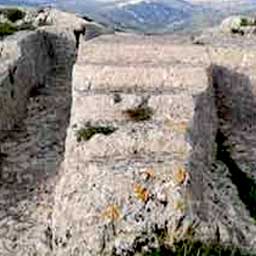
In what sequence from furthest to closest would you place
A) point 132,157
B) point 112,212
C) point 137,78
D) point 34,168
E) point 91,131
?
point 137,78
point 34,168
point 91,131
point 132,157
point 112,212

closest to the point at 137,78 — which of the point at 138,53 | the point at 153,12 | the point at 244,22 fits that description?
the point at 138,53

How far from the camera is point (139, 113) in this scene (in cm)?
1556

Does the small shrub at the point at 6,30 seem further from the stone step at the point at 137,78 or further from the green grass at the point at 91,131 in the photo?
the green grass at the point at 91,131

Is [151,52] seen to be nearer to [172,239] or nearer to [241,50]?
[241,50]

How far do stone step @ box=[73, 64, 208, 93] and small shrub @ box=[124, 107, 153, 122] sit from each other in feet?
5.19

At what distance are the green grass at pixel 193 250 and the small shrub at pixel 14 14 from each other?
69.1 feet

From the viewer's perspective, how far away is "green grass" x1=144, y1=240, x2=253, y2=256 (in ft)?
40.2

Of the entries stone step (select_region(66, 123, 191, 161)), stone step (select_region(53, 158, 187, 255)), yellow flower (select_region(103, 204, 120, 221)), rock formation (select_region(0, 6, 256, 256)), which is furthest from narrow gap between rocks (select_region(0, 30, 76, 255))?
stone step (select_region(66, 123, 191, 161))

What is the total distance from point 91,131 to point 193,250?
345 cm

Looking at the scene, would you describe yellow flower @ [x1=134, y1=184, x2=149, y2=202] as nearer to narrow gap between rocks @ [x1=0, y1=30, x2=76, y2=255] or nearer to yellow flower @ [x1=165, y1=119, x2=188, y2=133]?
narrow gap between rocks @ [x1=0, y1=30, x2=76, y2=255]

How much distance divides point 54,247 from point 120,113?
3593mm

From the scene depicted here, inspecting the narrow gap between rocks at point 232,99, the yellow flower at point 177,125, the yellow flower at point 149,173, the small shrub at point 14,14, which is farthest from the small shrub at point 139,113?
the small shrub at point 14,14

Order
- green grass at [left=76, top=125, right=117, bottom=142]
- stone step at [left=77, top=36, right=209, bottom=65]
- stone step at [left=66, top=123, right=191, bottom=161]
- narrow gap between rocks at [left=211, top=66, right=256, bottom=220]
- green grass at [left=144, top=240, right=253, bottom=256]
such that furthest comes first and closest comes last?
1. narrow gap between rocks at [left=211, top=66, right=256, bottom=220]
2. stone step at [left=77, top=36, right=209, bottom=65]
3. green grass at [left=76, top=125, right=117, bottom=142]
4. stone step at [left=66, top=123, right=191, bottom=161]
5. green grass at [left=144, top=240, right=253, bottom=256]

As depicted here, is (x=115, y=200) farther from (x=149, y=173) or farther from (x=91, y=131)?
(x=91, y=131)
